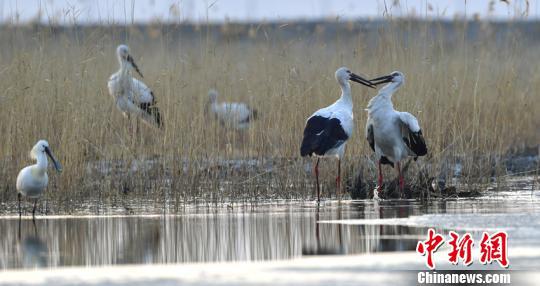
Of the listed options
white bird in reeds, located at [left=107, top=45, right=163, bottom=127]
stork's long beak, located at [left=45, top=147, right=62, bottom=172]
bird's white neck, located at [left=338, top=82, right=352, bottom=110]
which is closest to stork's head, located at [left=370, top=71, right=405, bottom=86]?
bird's white neck, located at [left=338, top=82, right=352, bottom=110]

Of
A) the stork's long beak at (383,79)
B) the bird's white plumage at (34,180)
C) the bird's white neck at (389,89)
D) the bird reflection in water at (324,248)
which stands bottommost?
the bird reflection in water at (324,248)

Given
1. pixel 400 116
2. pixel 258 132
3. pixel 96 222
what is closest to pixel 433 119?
pixel 400 116

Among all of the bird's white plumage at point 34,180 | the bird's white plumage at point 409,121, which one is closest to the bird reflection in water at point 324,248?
the bird's white plumage at point 34,180

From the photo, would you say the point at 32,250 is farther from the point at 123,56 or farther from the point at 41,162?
the point at 123,56

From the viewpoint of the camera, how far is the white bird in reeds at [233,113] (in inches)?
444

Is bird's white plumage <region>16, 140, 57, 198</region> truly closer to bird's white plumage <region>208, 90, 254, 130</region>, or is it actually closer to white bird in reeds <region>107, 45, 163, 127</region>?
white bird in reeds <region>107, 45, 163, 127</region>

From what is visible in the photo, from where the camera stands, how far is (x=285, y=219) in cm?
833

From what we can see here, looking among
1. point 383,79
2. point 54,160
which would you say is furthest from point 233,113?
point 54,160

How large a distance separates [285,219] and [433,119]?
3.08 meters

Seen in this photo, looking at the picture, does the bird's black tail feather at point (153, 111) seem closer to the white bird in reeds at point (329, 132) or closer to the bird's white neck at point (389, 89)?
the white bird in reeds at point (329, 132)

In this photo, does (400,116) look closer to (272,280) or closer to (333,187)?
(333,187)

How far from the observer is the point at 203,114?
1040 centimetres

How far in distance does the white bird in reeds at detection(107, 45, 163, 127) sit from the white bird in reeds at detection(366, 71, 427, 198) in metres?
2.14

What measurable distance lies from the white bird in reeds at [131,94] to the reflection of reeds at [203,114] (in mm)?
372
